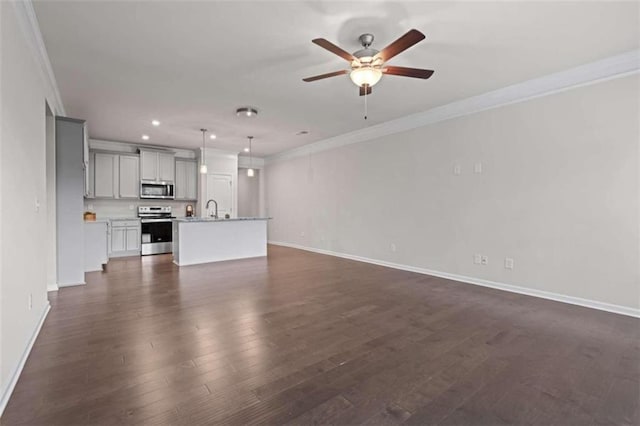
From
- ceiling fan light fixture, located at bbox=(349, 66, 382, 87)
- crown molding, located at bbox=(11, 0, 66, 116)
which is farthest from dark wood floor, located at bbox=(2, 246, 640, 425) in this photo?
crown molding, located at bbox=(11, 0, 66, 116)

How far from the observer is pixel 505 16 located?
8.12 feet

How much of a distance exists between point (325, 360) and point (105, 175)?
7011 mm

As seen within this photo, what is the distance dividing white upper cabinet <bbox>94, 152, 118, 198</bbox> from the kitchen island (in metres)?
2.17

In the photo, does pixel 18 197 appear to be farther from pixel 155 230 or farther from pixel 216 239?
pixel 155 230

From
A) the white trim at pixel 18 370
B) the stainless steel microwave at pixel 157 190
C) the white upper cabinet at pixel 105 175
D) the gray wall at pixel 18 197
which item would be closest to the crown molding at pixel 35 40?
the gray wall at pixel 18 197

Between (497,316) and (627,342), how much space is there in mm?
974

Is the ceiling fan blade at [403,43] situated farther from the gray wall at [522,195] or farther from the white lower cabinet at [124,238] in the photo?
the white lower cabinet at [124,238]

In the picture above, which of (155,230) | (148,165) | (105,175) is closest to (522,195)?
(155,230)

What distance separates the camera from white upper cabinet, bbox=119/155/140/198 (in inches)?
274

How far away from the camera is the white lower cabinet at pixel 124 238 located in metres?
6.67

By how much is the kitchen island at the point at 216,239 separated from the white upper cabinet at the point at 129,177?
1.96 meters

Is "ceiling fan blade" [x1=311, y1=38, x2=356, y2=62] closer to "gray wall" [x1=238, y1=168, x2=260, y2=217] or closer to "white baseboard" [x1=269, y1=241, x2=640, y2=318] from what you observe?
"white baseboard" [x1=269, y1=241, x2=640, y2=318]

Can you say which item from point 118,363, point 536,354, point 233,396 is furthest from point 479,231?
point 118,363

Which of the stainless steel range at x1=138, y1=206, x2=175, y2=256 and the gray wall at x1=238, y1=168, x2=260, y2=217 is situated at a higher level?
the gray wall at x1=238, y1=168, x2=260, y2=217
